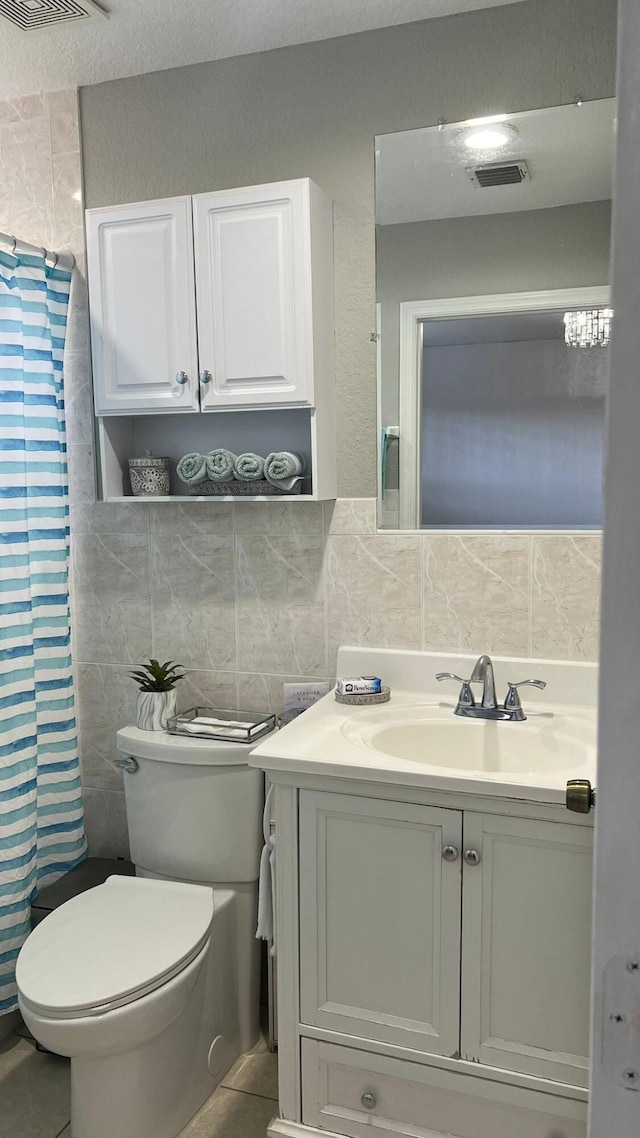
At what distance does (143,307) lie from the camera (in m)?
2.12

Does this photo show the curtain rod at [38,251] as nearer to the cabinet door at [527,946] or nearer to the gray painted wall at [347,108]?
the gray painted wall at [347,108]

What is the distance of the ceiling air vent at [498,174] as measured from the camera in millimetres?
1906

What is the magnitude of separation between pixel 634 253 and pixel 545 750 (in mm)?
1502

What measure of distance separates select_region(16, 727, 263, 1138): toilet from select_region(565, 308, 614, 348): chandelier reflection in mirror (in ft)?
3.97

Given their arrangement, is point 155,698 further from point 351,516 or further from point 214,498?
point 351,516

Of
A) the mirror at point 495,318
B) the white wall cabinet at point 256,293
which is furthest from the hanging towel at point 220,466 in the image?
the mirror at point 495,318

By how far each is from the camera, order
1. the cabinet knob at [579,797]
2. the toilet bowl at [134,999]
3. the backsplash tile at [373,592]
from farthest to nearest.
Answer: the backsplash tile at [373,592], the toilet bowl at [134,999], the cabinet knob at [579,797]

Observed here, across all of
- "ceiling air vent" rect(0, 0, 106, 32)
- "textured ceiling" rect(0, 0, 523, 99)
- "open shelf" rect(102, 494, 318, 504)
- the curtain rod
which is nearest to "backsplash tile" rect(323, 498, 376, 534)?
"open shelf" rect(102, 494, 318, 504)

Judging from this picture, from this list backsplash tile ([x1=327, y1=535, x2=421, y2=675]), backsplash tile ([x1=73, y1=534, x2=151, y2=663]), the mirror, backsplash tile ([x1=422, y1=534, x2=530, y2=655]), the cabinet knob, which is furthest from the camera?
backsplash tile ([x1=73, y1=534, x2=151, y2=663])

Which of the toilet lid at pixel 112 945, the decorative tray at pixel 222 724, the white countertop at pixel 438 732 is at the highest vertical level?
the white countertop at pixel 438 732

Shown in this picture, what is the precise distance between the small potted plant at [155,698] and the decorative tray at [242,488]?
0.47m

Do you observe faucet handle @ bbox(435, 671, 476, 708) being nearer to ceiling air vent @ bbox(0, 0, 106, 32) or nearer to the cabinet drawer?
the cabinet drawer

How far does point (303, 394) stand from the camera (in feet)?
6.53

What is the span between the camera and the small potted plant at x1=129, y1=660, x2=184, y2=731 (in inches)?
85.5
